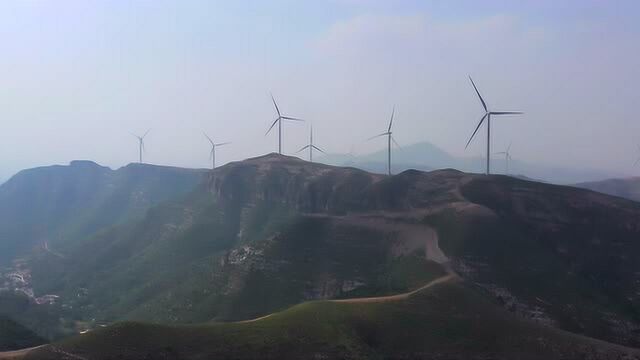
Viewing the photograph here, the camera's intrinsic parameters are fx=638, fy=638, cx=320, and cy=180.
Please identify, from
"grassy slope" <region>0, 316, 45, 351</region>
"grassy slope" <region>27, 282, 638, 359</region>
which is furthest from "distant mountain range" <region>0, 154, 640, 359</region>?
"grassy slope" <region>0, 316, 45, 351</region>

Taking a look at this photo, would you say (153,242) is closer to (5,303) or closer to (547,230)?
(5,303)

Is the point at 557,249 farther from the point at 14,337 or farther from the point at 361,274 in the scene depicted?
the point at 14,337

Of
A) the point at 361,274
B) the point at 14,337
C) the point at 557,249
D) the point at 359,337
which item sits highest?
the point at 557,249

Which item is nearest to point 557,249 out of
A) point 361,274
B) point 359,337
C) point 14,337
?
point 361,274

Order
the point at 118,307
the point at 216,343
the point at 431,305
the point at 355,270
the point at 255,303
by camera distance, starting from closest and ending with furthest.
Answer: the point at 216,343 → the point at 431,305 → the point at 255,303 → the point at 355,270 → the point at 118,307

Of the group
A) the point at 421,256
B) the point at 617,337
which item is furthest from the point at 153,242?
the point at 617,337

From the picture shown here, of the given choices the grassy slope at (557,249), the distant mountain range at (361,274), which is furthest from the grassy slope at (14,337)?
the grassy slope at (557,249)
